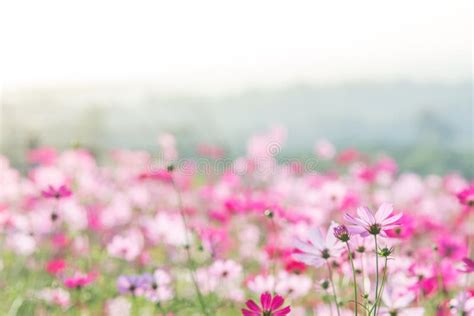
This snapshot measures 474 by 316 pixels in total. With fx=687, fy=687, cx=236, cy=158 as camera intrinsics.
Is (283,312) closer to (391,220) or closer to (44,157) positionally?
(391,220)

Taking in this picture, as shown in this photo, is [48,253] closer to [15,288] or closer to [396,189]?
[15,288]

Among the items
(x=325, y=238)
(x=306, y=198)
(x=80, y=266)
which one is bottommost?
(x=80, y=266)

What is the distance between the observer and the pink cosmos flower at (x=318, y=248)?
3.43 ft

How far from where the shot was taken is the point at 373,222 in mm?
926

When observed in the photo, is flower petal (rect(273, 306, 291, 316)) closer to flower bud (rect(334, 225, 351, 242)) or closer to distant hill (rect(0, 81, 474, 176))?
flower bud (rect(334, 225, 351, 242))

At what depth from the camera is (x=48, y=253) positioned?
7.71 feet

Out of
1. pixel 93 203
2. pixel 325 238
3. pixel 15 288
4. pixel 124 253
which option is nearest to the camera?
pixel 325 238

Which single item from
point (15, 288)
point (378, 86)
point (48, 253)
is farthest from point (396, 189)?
point (378, 86)

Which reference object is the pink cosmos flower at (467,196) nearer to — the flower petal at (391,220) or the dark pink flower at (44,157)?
the flower petal at (391,220)

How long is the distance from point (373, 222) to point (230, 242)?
1494 mm

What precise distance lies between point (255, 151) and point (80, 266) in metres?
1.41

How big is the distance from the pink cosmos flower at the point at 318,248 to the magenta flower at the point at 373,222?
0.12 metres

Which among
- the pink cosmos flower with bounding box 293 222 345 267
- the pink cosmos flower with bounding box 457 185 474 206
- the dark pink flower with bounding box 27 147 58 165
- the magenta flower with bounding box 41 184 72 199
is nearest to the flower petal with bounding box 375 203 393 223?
the pink cosmos flower with bounding box 293 222 345 267

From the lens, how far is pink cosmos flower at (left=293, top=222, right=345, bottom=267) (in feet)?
3.43
